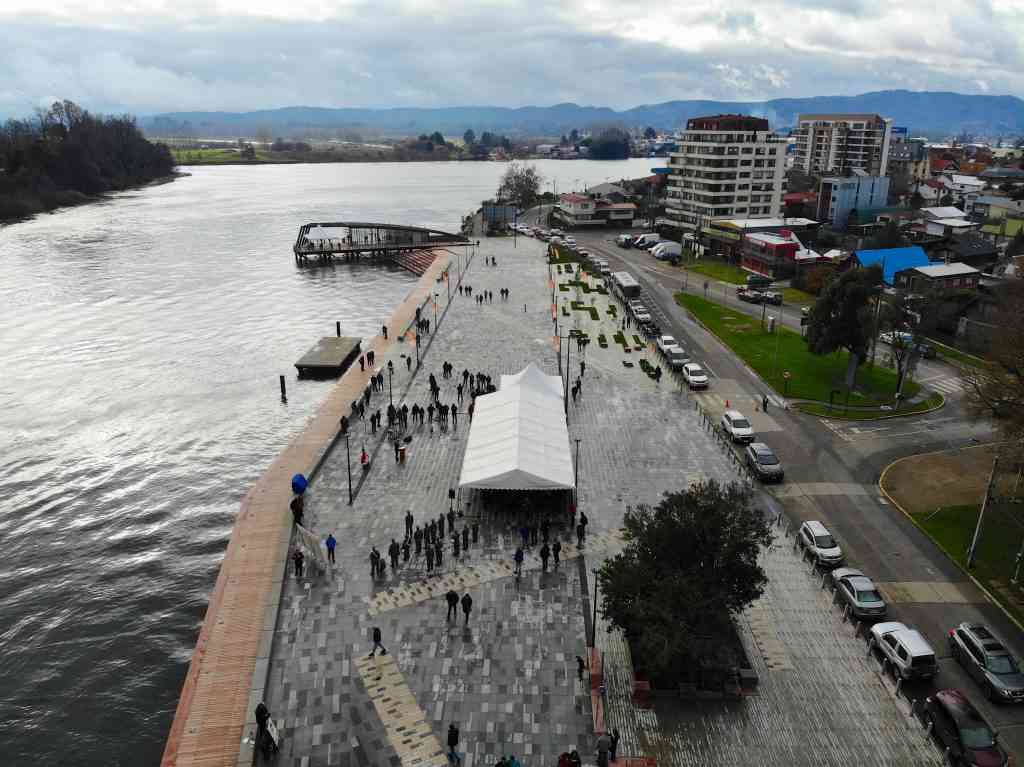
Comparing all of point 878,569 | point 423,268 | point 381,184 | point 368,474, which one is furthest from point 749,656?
point 381,184

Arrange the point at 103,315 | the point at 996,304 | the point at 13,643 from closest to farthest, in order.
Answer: the point at 13,643, the point at 996,304, the point at 103,315

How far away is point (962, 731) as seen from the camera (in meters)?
15.8

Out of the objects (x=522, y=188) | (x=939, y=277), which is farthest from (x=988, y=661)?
(x=522, y=188)

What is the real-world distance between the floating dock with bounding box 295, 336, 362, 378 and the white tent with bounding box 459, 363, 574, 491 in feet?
55.9

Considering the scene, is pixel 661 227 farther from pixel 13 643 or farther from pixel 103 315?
pixel 13 643

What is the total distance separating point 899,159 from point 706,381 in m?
120

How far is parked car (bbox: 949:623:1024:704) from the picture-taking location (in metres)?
17.5

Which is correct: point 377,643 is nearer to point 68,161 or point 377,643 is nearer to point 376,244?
point 376,244

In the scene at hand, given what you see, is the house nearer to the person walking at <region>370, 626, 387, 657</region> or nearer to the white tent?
the white tent

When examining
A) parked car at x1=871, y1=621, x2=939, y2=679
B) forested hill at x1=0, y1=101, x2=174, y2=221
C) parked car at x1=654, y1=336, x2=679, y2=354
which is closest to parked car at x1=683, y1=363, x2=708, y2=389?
parked car at x1=654, y1=336, x2=679, y2=354

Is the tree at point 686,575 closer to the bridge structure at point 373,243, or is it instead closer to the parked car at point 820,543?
the parked car at point 820,543

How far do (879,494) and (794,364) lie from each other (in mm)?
16397

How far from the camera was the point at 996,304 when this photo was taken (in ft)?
147

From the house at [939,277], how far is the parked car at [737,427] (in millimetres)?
30250
